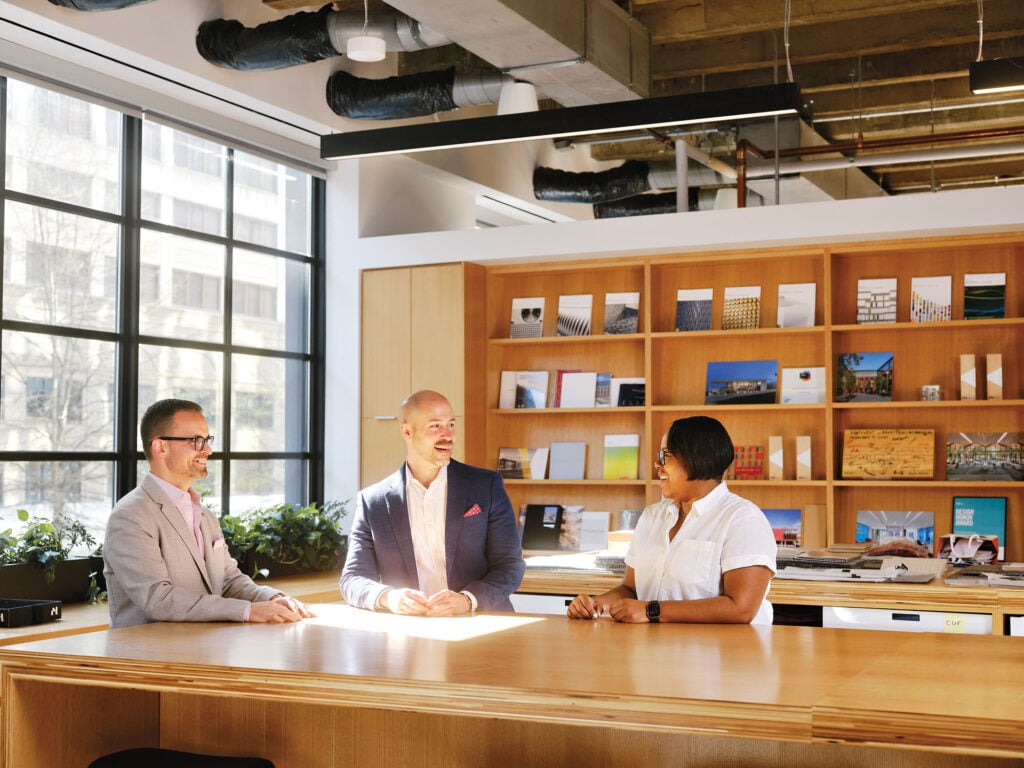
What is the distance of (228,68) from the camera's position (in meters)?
6.45

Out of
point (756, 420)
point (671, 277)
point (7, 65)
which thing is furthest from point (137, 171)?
point (756, 420)

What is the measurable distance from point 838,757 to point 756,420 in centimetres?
464

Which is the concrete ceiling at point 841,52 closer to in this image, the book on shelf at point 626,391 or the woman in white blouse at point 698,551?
the book on shelf at point 626,391

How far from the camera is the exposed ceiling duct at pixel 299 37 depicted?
19.5 ft

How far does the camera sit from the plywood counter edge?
7.22 ft

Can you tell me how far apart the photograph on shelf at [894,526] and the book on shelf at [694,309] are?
142cm

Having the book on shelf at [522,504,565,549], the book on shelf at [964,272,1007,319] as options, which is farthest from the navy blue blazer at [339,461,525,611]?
the book on shelf at [964,272,1007,319]

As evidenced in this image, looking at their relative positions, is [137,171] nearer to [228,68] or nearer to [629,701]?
[228,68]

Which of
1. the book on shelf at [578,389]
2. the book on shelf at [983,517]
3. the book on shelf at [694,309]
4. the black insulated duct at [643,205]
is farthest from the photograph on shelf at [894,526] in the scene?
the black insulated duct at [643,205]

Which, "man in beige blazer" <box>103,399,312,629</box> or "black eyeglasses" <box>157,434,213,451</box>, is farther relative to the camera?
"black eyeglasses" <box>157,434,213,451</box>

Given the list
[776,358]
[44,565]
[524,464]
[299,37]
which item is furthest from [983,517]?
[44,565]

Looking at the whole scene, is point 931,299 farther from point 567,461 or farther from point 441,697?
point 441,697

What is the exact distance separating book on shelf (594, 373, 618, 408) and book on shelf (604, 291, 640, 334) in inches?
11.6

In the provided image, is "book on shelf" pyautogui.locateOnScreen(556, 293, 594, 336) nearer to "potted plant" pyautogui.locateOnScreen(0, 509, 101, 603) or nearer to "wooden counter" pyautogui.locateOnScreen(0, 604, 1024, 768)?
"potted plant" pyautogui.locateOnScreen(0, 509, 101, 603)
